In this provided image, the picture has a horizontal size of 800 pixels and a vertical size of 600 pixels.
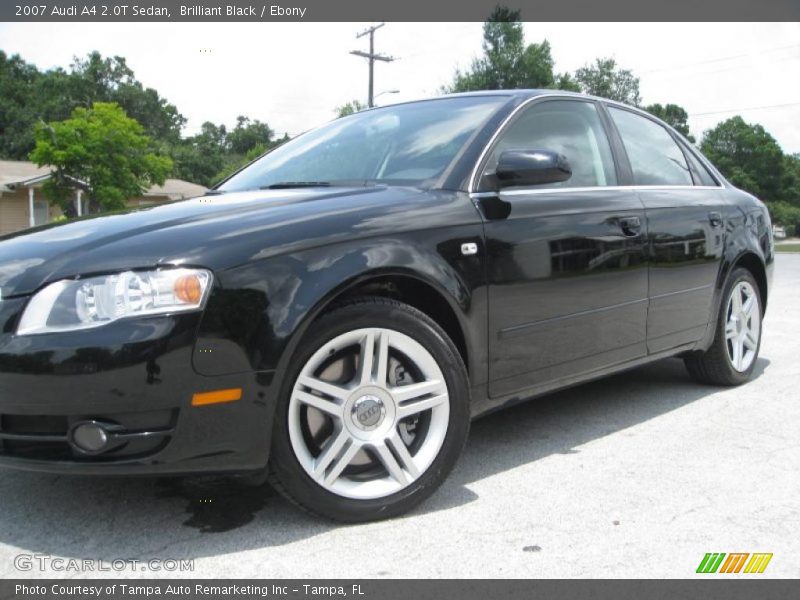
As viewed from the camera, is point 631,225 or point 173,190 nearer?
point 631,225

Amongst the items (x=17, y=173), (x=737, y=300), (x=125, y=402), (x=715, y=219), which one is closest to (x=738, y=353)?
(x=737, y=300)

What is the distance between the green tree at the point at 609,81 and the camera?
2749 inches

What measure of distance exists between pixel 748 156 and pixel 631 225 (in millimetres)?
75724

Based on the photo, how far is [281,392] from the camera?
7.94 feet

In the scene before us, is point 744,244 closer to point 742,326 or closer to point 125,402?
point 742,326

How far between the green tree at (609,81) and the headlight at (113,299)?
7169 centimetres


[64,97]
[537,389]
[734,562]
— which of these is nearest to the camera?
[734,562]

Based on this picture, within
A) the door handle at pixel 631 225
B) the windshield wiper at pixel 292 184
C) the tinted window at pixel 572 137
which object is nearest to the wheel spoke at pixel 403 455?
the windshield wiper at pixel 292 184

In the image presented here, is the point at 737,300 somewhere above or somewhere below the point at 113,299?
below

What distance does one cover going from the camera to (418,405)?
2.70 m

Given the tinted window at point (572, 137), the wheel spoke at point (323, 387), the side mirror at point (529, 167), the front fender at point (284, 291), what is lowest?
the wheel spoke at point (323, 387)

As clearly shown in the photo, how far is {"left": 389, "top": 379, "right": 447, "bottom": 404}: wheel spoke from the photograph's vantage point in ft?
8.73

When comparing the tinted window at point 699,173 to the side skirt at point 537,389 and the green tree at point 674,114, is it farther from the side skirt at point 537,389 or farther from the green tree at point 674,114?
the green tree at point 674,114

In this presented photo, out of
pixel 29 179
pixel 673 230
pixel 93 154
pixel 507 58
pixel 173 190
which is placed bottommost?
pixel 673 230
